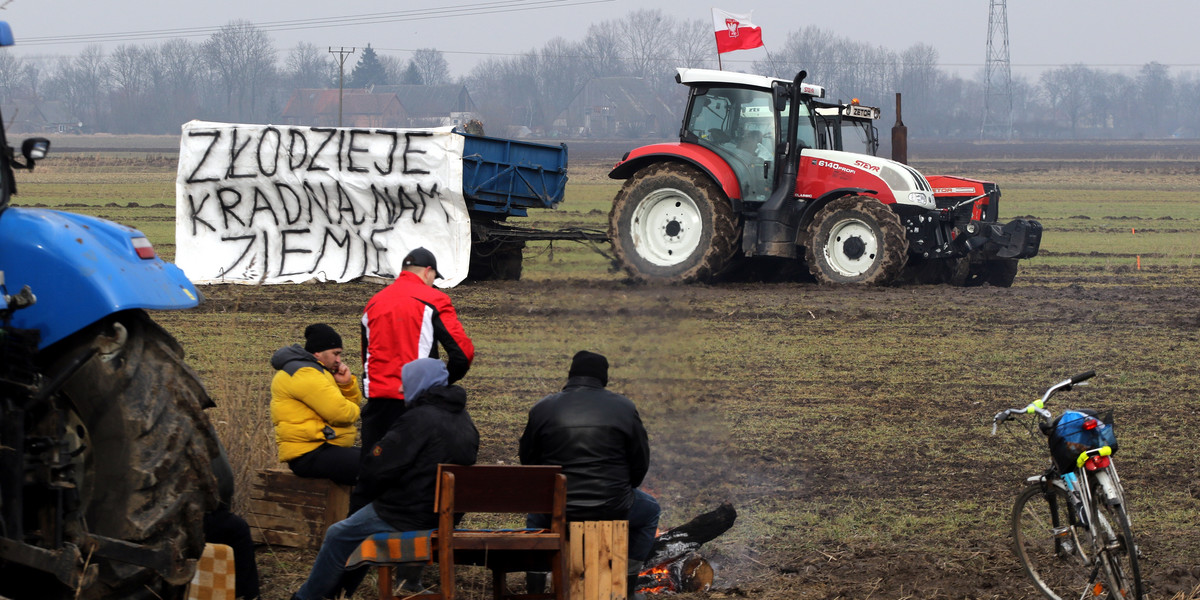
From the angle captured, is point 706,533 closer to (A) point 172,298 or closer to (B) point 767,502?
(B) point 767,502

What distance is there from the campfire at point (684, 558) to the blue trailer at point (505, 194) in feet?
34.8

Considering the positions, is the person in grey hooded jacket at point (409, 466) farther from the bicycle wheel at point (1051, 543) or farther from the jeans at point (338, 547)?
the bicycle wheel at point (1051, 543)

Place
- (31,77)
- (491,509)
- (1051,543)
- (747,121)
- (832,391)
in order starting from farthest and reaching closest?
1. (31,77)
2. (747,121)
3. (832,391)
4. (1051,543)
5. (491,509)

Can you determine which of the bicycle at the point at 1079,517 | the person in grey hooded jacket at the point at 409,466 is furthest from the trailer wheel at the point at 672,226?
the person in grey hooded jacket at the point at 409,466

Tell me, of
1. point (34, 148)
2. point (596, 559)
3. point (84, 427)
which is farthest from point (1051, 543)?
point (34, 148)

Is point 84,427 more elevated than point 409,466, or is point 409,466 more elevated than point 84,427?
point 84,427

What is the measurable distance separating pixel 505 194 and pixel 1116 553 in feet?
40.8

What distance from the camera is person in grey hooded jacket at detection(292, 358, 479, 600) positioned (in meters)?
5.30

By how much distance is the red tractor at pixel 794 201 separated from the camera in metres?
15.5

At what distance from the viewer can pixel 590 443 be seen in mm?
5535

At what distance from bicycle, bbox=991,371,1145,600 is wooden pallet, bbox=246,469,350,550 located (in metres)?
3.18

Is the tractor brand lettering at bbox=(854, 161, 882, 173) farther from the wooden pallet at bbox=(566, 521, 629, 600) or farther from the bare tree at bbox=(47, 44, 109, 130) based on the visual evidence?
→ the bare tree at bbox=(47, 44, 109, 130)

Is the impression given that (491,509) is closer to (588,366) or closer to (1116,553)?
(588,366)

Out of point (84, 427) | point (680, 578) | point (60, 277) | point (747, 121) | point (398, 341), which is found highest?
point (747, 121)
